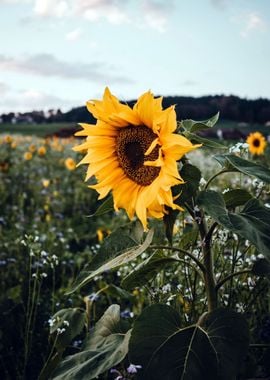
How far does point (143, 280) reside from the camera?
1630mm

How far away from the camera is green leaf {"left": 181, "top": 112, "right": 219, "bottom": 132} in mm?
1438

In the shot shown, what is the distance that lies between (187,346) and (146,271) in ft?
0.84

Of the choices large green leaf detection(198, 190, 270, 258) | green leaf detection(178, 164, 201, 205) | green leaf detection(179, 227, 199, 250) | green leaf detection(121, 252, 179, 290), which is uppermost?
green leaf detection(178, 164, 201, 205)

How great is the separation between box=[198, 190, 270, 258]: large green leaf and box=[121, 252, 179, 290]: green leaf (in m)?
0.24

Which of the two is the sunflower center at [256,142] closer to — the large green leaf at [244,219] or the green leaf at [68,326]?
the green leaf at [68,326]

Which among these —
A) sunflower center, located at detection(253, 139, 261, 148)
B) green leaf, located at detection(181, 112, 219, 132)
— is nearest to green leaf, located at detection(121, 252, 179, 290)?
green leaf, located at detection(181, 112, 219, 132)

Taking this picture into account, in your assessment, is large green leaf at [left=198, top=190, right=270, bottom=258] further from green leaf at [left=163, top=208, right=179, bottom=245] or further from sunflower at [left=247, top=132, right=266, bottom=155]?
sunflower at [left=247, top=132, right=266, bottom=155]

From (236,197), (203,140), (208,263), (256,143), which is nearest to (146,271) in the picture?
(208,263)

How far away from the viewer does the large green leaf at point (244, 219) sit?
4.29 ft

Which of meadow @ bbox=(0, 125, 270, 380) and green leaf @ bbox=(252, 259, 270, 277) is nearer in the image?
green leaf @ bbox=(252, 259, 270, 277)

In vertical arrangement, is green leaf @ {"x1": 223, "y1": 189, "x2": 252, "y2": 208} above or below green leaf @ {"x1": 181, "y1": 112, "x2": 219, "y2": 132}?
below

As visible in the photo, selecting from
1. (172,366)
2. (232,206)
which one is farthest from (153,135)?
(172,366)

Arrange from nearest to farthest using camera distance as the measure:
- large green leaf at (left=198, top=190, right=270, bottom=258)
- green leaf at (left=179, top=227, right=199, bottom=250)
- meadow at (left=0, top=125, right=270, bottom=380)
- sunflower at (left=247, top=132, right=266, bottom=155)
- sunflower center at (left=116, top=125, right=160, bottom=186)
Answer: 1. large green leaf at (left=198, top=190, right=270, bottom=258)
2. sunflower center at (left=116, top=125, right=160, bottom=186)
3. meadow at (left=0, top=125, right=270, bottom=380)
4. green leaf at (left=179, top=227, right=199, bottom=250)
5. sunflower at (left=247, top=132, right=266, bottom=155)

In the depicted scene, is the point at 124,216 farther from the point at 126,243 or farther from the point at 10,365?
the point at 126,243
